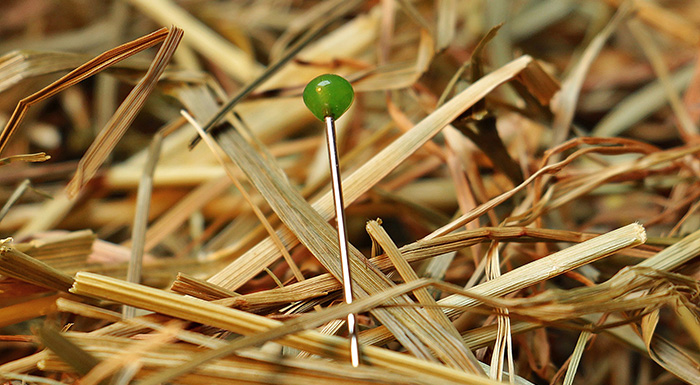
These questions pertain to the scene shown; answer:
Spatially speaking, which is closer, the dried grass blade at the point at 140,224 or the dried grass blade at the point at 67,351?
the dried grass blade at the point at 67,351

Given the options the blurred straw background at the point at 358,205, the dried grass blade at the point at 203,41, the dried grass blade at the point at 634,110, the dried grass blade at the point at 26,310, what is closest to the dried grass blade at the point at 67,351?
the blurred straw background at the point at 358,205

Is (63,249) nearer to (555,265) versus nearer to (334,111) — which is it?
(334,111)

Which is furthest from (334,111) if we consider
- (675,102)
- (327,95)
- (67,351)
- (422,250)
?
(675,102)

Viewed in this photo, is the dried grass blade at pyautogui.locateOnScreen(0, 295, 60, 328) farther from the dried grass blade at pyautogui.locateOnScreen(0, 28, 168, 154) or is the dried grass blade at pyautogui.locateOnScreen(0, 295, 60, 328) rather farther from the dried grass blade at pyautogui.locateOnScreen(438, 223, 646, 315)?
the dried grass blade at pyautogui.locateOnScreen(438, 223, 646, 315)

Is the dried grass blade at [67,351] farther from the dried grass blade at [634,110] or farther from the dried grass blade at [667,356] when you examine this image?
the dried grass blade at [634,110]

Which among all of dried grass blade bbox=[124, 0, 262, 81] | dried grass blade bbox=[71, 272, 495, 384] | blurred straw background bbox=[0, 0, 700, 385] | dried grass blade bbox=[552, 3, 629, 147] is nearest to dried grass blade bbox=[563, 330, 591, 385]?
blurred straw background bbox=[0, 0, 700, 385]

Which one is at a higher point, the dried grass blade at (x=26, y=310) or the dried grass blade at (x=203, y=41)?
the dried grass blade at (x=203, y=41)
